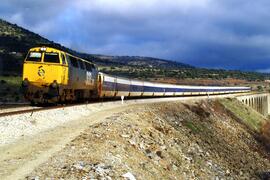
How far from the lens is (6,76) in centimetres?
8762

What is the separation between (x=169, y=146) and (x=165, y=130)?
15.3ft

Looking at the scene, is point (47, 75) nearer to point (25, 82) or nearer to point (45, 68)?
point (45, 68)

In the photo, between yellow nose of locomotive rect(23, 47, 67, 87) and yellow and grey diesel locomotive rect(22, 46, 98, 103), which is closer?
yellow and grey diesel locomotive rect(22, 46, 98, 103)

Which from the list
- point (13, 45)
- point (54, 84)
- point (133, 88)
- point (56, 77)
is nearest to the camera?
point (54, 84)

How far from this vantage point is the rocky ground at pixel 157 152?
1641 cm

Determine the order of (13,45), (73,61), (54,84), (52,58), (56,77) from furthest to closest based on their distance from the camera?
(13,45) < (73,61) < (52,58) < (56,77) < (54,84)

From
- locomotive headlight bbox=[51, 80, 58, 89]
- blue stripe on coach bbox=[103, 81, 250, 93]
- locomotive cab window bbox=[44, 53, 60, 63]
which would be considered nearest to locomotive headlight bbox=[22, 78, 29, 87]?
locomotive headlight bbox=[51, 80, 58, 89]

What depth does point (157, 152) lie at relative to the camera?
2423 centimetres

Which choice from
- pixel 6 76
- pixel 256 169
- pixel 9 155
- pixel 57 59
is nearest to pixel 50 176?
pixel 9 155

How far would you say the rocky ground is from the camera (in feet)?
53.8

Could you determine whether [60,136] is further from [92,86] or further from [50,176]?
[92,86]

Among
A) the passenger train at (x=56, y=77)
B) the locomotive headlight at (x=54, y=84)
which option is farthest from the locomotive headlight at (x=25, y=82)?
the locomotive headlight at (x=54, y=84)

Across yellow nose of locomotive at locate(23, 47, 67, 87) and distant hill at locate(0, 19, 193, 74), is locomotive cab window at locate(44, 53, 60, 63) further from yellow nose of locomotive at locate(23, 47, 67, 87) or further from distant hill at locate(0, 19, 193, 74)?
distant hill at locate(0, 19, 193, 74)

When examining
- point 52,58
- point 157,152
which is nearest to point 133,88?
point 52,58
